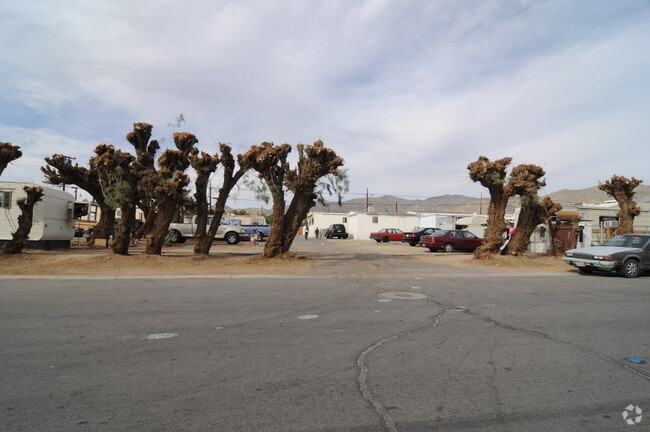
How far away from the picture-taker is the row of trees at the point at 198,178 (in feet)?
51.2

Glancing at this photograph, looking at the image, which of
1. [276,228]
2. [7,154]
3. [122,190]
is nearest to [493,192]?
[276,228]

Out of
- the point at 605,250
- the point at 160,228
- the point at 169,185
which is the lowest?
the point at 605,250

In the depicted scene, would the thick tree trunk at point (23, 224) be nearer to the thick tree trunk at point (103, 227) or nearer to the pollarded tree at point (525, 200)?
the thick tree trunk at point (103, 227)

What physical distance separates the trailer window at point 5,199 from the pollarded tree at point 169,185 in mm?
6834

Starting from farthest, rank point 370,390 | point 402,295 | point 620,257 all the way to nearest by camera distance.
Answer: point 620,257, point 402,295, point 370,390

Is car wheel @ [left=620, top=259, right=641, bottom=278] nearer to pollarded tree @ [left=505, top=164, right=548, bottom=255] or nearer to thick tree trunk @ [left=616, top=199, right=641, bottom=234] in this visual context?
pollarded tree @ [left=505, top=164, right=548, bottom=255]

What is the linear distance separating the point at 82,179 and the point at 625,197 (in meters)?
29.5

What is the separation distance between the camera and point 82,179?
73.2 ft

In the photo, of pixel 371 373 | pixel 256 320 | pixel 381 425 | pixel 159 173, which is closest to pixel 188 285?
pixel 256 320

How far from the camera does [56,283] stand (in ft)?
35.2

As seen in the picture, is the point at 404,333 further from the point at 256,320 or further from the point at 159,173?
the point at 159,173

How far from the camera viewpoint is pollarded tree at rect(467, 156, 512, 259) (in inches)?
701

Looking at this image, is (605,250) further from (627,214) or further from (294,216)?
(294,216)

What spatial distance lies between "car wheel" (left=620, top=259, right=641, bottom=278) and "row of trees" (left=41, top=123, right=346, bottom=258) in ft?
34.8
